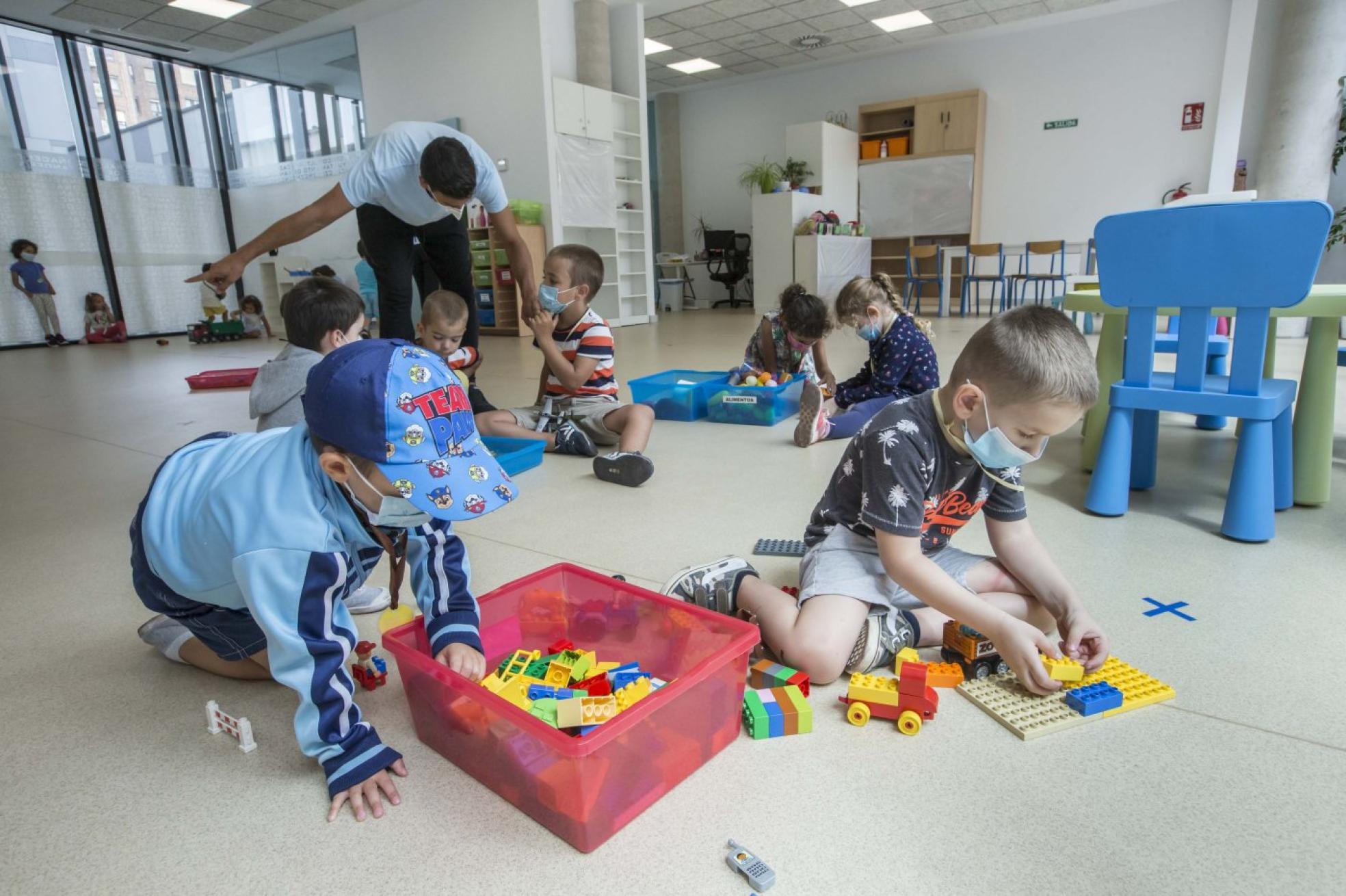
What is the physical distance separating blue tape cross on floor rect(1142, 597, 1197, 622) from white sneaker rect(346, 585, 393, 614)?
1342mm

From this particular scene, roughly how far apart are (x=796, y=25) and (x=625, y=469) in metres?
6.95

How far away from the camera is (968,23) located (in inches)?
299

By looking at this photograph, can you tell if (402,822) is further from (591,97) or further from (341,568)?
(591,97)

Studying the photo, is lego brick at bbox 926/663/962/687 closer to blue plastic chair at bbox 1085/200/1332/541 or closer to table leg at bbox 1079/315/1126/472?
blue plastic chair at bbox 1085/200/1332/541

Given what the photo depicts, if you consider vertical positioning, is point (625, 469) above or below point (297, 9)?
below

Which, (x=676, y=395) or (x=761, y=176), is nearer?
(x=676, y=395)

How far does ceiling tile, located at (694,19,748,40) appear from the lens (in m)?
7.38

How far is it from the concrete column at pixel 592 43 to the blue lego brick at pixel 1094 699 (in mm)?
6717

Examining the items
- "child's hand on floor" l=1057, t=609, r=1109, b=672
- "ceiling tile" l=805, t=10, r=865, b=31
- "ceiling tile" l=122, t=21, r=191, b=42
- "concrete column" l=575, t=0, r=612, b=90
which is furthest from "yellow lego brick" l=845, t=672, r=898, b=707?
"ceiling tile" l=122, t=21, r=191, b=42

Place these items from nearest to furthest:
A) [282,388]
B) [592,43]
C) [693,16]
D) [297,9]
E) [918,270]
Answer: [282,388]
[592,43]
[297,9]
[693,16]
[918,270]

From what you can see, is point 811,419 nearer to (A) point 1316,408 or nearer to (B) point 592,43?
(A) point 1316,408

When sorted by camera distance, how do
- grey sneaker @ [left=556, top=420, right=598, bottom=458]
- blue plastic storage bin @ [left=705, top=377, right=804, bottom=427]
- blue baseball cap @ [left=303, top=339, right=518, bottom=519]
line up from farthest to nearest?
blue plastic storage bin @ [left=705, top=377, right=804, bottom=427]
grey sneaker @ [left=556, top=420, right=598, bottom=458]
blue baseball cap @ [left=303, top=339, right=518, bottom=519]

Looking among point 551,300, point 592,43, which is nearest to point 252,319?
point 592,43

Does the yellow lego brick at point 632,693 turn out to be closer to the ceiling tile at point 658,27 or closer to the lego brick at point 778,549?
the lego brick at point 778,549
